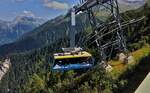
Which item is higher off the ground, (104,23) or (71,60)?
(104,23)

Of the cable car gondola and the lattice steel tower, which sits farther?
the lattice steel tower

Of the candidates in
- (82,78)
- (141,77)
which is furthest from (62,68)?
(141,77)

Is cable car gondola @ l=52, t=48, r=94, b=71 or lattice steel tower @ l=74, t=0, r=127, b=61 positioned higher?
lattice steel tower @ l=74, t=0, r=127, b=61

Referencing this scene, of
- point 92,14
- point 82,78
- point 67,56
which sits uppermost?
point 92,14

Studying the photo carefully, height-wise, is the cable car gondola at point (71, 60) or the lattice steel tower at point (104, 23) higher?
the lattice steel tower at point (104, 23)

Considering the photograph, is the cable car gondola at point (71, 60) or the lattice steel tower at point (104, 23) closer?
the cable car gondola at point (71, 60)

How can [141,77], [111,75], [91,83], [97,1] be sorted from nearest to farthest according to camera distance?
[141,77]
[111,75]
[91,83]
[97,1]

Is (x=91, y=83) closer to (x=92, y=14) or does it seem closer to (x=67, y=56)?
(x=67, y=56)

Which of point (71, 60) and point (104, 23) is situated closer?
point (71, 60)
